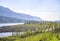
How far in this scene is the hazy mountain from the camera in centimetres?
237

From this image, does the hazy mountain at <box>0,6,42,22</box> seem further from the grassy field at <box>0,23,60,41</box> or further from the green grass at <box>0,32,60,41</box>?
the green grass at <box>0,32,60,41</box>

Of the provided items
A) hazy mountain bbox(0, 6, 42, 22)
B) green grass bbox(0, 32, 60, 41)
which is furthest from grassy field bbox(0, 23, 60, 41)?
hazy mountain bbox(0, 6, 42, 22)

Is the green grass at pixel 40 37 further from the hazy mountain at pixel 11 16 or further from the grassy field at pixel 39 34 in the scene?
the hazy mountain at pixel 11 16

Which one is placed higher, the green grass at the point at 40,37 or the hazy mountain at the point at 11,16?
the hazy mountain at the point at 11,16

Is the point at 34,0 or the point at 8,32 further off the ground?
the point at 34,0

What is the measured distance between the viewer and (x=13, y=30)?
7.86ft

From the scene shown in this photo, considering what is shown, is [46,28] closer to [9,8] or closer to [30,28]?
[30,28]

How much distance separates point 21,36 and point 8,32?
0.23 metres

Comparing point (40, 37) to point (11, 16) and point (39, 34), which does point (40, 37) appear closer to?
point (39, 34)

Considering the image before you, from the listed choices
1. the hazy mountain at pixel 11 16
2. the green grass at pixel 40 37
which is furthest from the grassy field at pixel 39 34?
the hazy mountain at pixel 11 16

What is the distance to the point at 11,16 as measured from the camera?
95.7 inches

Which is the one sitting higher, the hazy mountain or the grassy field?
the hazy mountain

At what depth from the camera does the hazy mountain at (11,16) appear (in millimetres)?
2368

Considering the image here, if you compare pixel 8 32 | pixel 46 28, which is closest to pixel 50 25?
pixel 46 28
